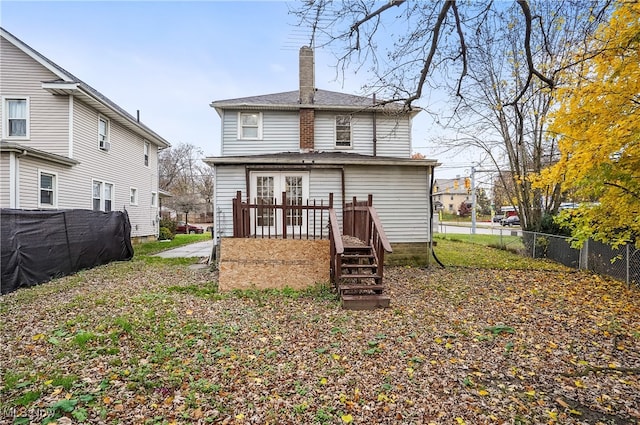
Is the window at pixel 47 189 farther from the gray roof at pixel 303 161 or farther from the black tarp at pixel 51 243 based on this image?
the gray roof at pixel 303 161

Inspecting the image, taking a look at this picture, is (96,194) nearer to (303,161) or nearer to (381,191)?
(303,161)

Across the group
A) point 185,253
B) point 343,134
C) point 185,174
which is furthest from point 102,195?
point 185,174

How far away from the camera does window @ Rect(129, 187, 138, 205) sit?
52.6ft

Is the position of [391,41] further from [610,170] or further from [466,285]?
[466,285]

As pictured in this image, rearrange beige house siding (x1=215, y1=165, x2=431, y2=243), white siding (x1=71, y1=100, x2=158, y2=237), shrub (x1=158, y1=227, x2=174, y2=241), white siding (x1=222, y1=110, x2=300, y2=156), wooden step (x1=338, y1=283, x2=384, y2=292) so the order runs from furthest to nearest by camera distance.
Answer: shrub (x1=158, y1=227, x2=174, y2=241) < white siding (x1=71, y1=100, x2=158, y2=237) < white siding (x1=222, y1=110, x2=300, y2=156) < beige house siding (x1=215, y1=165, x2=431, y2=243) < wooden step (x1=338, y1=283, x2=384, y2=292)

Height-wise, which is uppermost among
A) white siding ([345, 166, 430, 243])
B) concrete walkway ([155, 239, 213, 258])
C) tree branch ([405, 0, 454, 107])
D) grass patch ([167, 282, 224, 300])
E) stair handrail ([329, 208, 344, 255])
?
tree branch ([405, 0, 454, 107])

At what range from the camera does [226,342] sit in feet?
13.6

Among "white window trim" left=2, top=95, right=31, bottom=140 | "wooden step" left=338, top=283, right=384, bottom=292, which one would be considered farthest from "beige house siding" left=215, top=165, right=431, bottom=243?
"white window trim" left=2, top=95, right=31, bottom=140

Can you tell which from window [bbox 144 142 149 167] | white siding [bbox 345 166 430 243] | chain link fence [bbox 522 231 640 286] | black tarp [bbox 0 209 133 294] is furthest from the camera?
window [bbox 144 142 149 167]

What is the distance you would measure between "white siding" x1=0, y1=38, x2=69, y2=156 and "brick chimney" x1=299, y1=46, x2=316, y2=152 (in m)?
8.36

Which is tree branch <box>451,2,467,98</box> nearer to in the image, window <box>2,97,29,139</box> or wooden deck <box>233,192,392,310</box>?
wooden deck <box>233,192,392,310</box>

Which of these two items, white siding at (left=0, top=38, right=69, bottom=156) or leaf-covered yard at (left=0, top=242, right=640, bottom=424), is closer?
leaf-covered yard at (left=0, top=242, right=640, bottom=424)

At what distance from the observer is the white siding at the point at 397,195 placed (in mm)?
10250

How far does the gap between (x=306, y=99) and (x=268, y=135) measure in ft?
6.30
